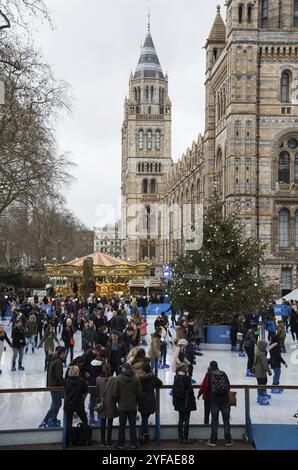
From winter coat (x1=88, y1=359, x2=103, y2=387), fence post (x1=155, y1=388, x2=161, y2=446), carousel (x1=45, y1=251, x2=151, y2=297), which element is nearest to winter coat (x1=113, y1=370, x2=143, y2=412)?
fence post (x1=155, y1=388, x2=161, y2=446)

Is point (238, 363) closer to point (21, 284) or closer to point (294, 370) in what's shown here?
point (294, 370)

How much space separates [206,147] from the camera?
165 ft

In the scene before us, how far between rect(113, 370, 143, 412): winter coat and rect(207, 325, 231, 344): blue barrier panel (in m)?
12.6

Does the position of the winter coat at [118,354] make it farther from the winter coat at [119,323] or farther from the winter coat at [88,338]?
the winter coat at [119,323]

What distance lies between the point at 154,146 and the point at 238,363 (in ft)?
283

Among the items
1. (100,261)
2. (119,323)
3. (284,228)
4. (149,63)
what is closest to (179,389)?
(119,323)

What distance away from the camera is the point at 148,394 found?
400 inches

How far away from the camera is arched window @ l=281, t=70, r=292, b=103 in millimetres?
42656

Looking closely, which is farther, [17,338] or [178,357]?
[17,338]

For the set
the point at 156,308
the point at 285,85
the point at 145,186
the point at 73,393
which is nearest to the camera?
the point at 73,393

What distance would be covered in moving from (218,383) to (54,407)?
8.11 feet

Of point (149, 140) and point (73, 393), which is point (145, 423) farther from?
point (149, 140)

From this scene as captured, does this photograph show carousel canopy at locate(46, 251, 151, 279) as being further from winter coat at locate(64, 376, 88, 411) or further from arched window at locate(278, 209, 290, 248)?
winter coat at locate(64, 376, 88, 411)

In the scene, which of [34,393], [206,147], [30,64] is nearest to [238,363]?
[34,393]
